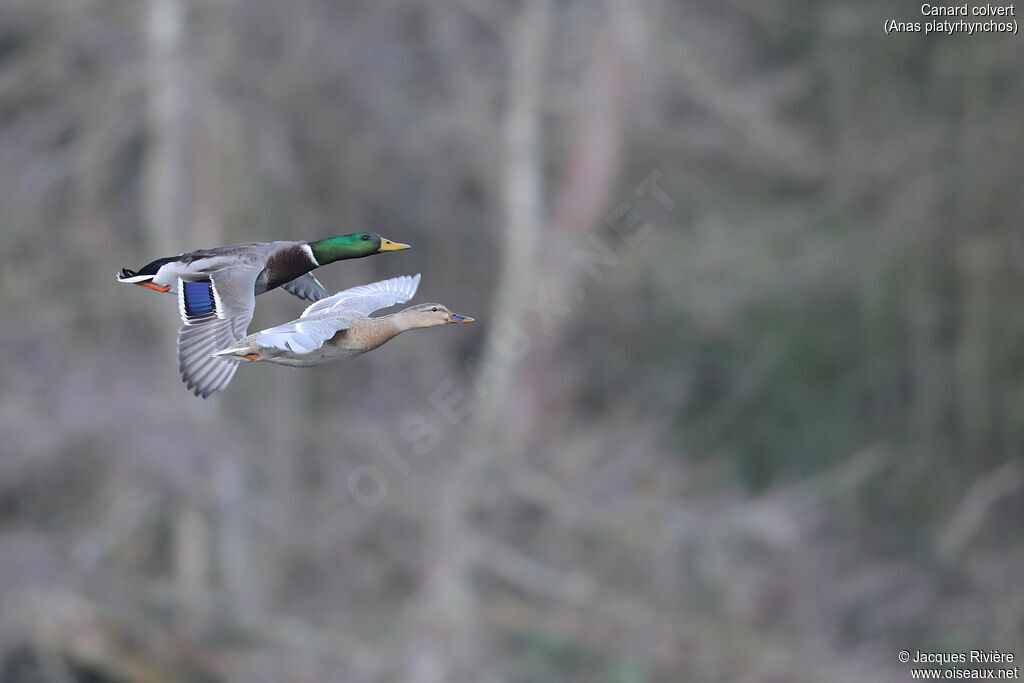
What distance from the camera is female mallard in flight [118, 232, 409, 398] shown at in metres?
3.43

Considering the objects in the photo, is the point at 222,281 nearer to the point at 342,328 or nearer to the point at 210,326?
the point at 210,326

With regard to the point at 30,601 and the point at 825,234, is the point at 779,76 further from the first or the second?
the point at 30,601

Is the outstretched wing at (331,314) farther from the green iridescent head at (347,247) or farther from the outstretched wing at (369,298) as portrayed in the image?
the green iridescent head at (347,247)

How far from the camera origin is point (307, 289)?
4078 millimetres

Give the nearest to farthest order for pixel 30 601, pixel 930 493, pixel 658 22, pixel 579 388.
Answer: pixel 30 601
pixel 658 22
pixel 579 388
pixel 930 493

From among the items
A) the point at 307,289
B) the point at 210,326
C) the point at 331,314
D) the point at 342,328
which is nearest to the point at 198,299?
the point at 210,326

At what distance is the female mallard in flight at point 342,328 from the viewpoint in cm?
302

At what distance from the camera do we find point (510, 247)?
14305mm

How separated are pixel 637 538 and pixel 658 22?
4.74 m

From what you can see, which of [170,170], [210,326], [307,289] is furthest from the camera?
[170,170]

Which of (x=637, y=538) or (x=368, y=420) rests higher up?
(x=368, y=420)

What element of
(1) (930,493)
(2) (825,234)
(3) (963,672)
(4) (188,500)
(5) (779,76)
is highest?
(5) (779,76)

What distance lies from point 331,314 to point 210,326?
0.27 meters

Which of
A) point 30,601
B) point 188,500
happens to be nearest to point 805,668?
point 188,500
